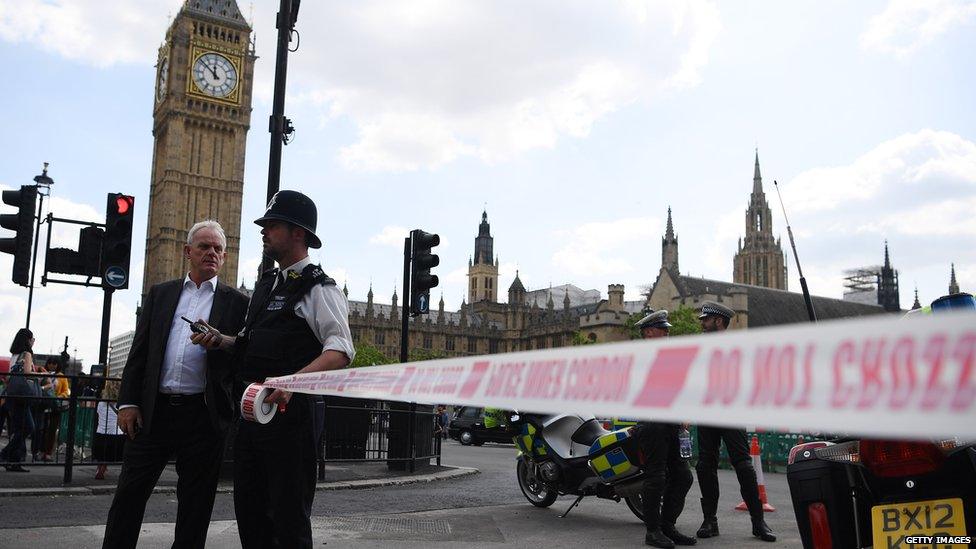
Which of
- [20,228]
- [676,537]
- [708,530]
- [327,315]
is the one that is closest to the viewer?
[327,315]

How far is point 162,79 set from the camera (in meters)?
85.6

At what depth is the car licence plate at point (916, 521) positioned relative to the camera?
300 cm

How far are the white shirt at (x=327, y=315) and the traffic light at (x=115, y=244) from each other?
263 inches

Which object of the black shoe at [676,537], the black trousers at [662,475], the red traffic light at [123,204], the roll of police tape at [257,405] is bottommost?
the black shoe at [676,537]

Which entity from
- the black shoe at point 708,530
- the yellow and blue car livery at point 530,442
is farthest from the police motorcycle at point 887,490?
the yellow and blue car livery at point 530,442

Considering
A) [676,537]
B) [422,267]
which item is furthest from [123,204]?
[676,537]

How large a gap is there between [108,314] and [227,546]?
5.19 meters

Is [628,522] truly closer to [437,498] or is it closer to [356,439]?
[437,498]

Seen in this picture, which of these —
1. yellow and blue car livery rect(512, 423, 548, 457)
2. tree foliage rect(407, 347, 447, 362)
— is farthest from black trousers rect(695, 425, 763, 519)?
tree foliage rect(407, 347, 447, 362)

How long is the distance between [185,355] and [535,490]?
16.2 feet

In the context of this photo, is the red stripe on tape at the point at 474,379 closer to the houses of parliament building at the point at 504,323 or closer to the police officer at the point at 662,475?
the police officer at the point at 662,475

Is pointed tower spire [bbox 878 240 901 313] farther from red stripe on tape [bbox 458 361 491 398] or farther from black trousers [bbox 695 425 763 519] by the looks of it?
red stripe on tape [bbox 458 361 491 398]

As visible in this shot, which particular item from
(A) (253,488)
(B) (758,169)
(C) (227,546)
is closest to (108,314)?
(C) (227,546)

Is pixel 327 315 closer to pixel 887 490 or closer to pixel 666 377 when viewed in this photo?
pixel 666 377
